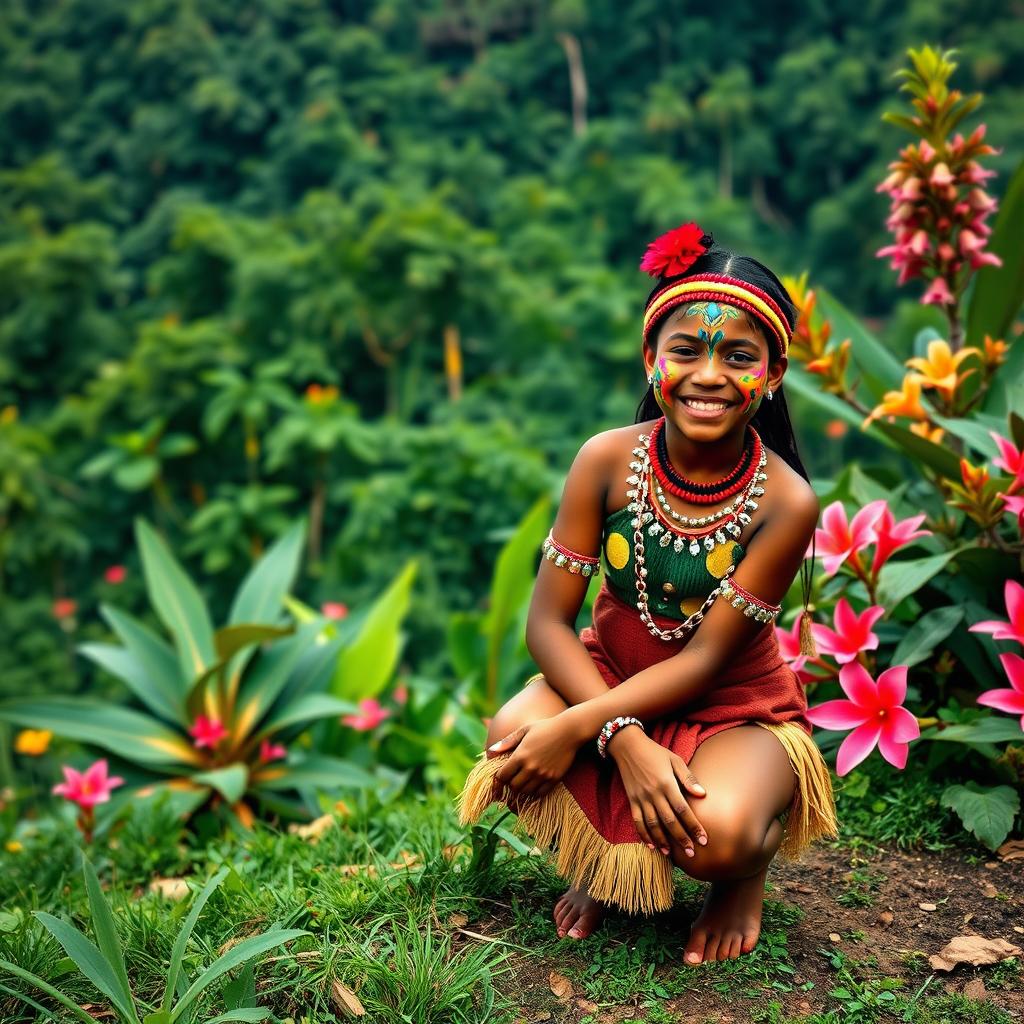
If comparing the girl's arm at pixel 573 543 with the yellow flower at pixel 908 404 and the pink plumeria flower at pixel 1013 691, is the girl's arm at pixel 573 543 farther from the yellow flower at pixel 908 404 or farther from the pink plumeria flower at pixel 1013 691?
the yellow flower at pixel 908 404

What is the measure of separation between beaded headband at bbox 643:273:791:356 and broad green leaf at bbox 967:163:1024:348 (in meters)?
1.26

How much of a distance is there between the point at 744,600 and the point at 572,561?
0.95ft

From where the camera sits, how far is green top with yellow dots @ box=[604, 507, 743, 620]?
1.71m

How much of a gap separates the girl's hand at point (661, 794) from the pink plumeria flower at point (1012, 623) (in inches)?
29.6

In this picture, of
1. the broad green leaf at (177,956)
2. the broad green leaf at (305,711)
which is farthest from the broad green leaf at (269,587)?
the broad green leaf at (177,956)

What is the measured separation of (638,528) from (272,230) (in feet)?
29.1

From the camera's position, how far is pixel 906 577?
2203 mm

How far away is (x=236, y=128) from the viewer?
44.3 feet

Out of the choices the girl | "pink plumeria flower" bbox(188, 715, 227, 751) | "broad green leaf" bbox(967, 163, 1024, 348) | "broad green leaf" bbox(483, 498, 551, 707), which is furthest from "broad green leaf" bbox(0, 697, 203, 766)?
"broad green leaf" bbox(967, 163, 1024, 348)

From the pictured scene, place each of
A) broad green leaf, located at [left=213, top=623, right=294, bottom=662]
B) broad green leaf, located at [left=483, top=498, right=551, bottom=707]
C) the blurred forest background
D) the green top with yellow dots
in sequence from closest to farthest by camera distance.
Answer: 1. the green top with yellow dots
2. broad green leaf, located at [left=213, top=623, right=294, bottom=662]
3. broad green leaf, located at [left=483, top=498, right=551, bottom=707]
4. the blurred forest background

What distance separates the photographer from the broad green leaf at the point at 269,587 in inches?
141

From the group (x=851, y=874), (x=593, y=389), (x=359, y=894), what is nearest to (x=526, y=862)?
(x=359, y=894)

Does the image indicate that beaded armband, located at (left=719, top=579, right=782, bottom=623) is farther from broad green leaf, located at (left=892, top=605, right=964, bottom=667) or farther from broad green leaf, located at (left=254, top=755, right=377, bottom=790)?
broad green leaf, located at (left=254, top=755, right=377, bottom=790)

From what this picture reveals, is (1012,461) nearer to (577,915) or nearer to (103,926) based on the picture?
(577,915)
